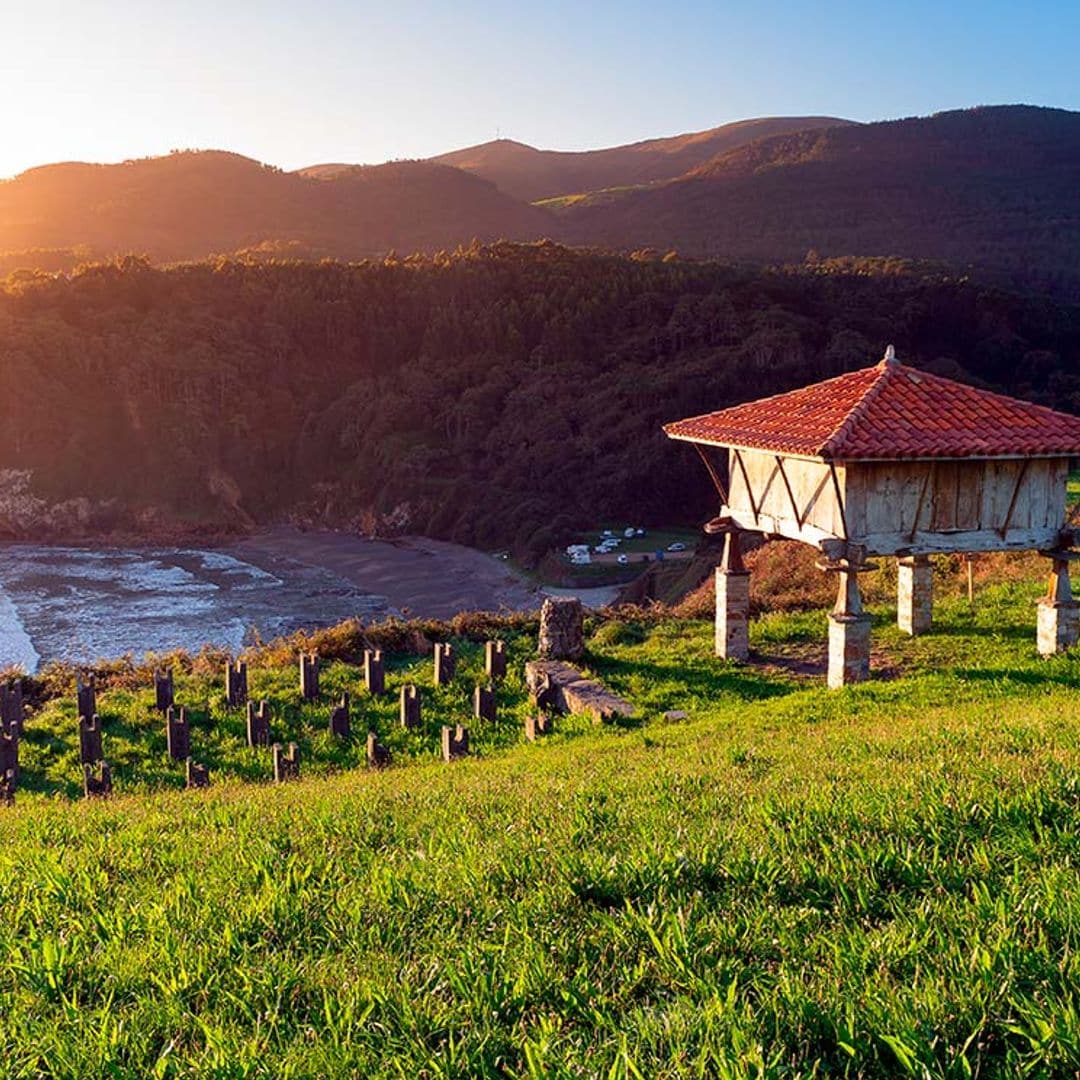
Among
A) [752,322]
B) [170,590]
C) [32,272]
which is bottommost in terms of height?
[170,590]

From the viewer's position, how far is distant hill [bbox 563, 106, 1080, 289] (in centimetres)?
14812

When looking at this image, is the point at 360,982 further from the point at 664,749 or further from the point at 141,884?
the point at 664,749

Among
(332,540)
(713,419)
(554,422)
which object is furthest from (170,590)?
(713,419)

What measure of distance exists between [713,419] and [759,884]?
1264cm

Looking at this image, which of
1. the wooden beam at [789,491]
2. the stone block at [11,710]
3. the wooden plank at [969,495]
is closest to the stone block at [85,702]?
the stone block at [11,710]

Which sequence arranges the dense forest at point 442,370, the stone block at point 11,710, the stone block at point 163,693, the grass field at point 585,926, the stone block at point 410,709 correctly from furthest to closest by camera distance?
the dense forest at point 442,370, the stone block at point 163,693, the stone block at point 11,710, the stone block at point 410,709, the grass field at point 585,926

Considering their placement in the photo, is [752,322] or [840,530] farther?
[752,322]

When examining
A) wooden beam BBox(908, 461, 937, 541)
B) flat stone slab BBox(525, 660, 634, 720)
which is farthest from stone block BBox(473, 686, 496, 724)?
wooden beam BBox(908, 461, 937, 541)

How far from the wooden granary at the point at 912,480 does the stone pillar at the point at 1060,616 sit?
14mm

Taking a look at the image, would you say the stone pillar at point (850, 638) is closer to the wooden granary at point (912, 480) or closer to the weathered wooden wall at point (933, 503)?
the wooden granary at point (912, 480)

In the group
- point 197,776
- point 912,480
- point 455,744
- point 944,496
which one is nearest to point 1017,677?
point 944,496

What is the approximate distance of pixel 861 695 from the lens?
12.5 metres

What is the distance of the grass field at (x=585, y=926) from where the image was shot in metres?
2.96

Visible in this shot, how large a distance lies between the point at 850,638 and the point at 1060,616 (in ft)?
9.86
